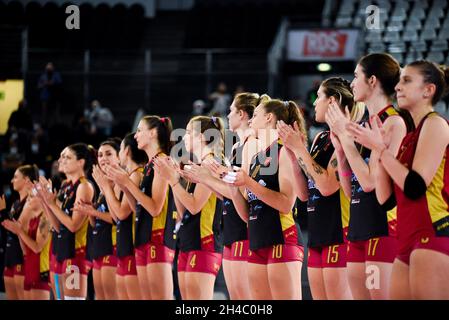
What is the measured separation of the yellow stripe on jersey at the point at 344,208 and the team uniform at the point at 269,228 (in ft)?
1.24

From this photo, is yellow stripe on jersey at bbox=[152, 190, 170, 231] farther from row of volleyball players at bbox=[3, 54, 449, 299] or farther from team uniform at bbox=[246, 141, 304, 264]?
team uniform at bbox=[246, 141, 304, 264]

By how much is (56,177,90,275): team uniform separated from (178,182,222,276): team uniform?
186cm

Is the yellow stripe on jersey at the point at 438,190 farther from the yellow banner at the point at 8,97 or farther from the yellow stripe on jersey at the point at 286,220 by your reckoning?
the yellow banner at the point at 8,97

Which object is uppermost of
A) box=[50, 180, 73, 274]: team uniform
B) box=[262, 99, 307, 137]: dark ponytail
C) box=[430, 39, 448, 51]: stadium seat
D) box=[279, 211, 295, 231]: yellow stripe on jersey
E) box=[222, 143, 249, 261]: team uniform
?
box=[430, 39, 448, 51]: stadium seat

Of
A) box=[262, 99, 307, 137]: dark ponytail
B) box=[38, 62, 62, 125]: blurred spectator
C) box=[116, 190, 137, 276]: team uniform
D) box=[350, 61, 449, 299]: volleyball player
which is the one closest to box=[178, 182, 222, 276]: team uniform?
box=[116, 190, 137, 276]: team uniform

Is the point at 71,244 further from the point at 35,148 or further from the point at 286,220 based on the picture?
the point at 35,148

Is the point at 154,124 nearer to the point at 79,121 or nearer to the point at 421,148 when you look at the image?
the point at 421,148

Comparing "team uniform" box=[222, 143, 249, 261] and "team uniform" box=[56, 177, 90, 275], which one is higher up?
"team uniform" box=[222, 143, 249, 261]

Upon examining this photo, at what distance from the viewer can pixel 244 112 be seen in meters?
6.61

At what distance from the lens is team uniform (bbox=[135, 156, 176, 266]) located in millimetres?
7199

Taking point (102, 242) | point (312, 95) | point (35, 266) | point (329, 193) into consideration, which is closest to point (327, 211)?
point (329, 193)

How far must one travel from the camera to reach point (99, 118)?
14.8 meters

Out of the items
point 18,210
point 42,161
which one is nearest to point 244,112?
point 18,210

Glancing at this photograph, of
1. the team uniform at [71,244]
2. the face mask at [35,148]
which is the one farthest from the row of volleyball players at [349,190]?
the face mask at [35,148]
